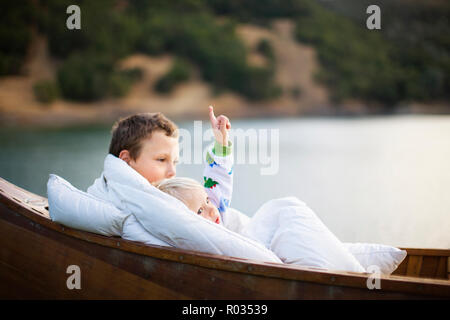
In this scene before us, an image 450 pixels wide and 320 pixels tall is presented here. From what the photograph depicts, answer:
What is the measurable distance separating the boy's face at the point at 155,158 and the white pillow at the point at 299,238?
0.32 m

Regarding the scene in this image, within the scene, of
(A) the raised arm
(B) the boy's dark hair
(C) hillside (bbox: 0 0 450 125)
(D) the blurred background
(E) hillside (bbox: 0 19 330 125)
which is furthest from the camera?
(C) hillside (bbox: 0 0 450 125)

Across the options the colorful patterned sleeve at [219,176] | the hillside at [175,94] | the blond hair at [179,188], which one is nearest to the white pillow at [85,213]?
the blond hair at [179,188]

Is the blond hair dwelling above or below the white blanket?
above

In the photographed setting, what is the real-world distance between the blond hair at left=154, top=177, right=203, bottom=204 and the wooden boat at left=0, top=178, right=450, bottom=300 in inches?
6.8

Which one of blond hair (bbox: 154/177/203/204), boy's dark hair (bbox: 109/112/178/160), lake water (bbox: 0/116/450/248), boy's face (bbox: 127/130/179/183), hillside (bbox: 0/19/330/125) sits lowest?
lake water (bbox: 0/116/450/248)

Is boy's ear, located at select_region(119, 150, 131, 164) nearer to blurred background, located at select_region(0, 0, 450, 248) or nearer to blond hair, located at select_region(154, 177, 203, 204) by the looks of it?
blond hair, located at select_region(154, 177, 203, 204)

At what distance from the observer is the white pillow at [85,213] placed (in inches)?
44.3

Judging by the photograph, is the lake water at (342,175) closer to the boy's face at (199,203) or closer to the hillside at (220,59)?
the boy's face at (199,203)

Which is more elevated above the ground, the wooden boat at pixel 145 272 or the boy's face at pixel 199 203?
the boy's face at pixel 199 203

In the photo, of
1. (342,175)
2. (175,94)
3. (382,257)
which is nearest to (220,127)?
(382,257)

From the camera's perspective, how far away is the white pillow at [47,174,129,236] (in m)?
1.12

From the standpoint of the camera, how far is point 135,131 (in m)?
1.34

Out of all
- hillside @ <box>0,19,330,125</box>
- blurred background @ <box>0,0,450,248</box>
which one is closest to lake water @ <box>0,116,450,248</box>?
blurred background @ <box>0,0,450,248</box>
